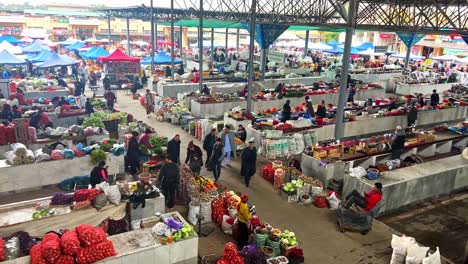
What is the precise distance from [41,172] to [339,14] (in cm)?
1146

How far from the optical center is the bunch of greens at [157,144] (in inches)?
492

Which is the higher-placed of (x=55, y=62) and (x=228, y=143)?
(x=55, y=62)

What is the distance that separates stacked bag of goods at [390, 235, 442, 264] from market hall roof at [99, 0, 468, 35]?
757cm

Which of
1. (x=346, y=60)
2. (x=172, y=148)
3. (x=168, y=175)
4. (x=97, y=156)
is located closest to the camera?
(x=168, y=175)

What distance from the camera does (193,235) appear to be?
7.63 metres

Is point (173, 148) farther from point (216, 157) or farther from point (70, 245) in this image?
point (70, 245)

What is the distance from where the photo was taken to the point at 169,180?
32.3 feet

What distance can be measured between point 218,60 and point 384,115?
22.0 metres

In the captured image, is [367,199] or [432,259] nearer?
[432,259]

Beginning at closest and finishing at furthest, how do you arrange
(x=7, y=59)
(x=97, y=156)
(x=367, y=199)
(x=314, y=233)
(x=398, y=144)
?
(x=314, y=233) → (x=367, y=199) → (x=97, y=156) → (x=398, y=144) → (x=7, y=59)

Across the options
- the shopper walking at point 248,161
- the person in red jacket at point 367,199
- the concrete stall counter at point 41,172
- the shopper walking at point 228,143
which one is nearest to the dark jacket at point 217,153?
the shopper walking at point 248,161

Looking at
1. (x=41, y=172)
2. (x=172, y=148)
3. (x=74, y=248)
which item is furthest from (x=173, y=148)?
(x=74, y=248)

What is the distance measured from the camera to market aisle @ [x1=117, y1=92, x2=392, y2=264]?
8.52 metres

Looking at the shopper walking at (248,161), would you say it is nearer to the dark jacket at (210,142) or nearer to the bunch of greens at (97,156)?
the dark jacket at (210,142)
